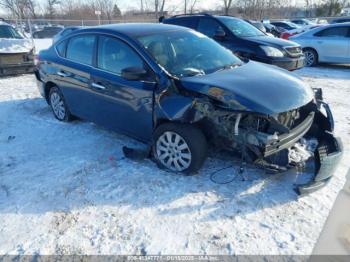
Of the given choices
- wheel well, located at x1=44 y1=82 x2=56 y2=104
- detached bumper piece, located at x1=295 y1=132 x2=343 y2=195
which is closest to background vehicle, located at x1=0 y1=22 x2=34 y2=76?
wheel well, located at x1=44 y1=82 x2=56 y2=104

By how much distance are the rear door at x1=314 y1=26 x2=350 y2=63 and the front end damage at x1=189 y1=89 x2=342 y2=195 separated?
315 inches

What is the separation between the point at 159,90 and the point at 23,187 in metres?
1.93

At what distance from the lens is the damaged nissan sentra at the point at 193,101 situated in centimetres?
329

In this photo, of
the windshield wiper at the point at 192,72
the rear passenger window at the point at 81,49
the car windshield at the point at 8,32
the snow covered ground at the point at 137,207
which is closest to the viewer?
the snow covered ground at the point at 137,207

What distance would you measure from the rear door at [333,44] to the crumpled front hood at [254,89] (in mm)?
7778

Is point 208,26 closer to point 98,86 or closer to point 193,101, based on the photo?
point 98,86

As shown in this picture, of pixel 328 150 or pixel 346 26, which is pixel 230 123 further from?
pixel 346 26

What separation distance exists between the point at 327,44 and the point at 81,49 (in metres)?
8.97

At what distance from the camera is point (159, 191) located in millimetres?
3457

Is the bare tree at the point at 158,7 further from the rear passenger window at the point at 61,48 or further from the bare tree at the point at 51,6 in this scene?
the rear passenger window at the point at 61,48

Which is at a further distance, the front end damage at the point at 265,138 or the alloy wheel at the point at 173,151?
the alloy wheel at the point at 173,151

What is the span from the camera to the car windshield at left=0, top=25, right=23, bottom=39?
9644mm

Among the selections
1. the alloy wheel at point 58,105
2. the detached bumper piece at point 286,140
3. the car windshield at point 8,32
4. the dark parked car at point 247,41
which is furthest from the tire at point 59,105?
the car windshield at point 8,32

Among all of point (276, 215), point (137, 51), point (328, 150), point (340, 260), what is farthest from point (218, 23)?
point (340, 260)
